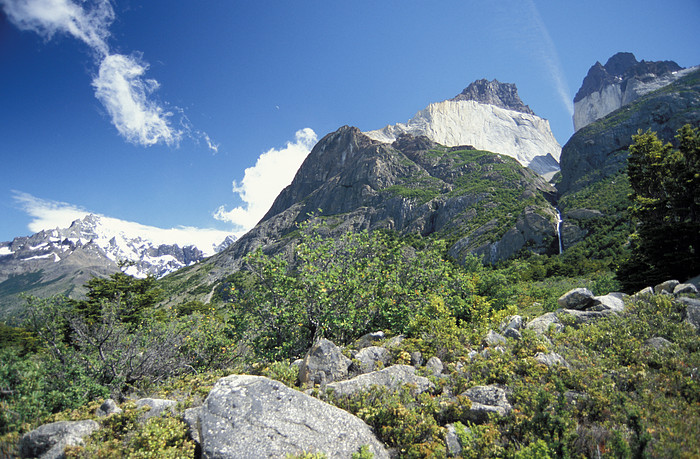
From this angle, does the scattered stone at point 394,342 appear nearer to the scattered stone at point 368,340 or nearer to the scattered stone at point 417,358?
the scattered stone at point 368,340

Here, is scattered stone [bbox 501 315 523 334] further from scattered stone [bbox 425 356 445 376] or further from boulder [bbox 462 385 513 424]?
boulder [bbox 462 385 513 424]

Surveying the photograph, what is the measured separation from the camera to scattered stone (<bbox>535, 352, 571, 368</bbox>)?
652 cm

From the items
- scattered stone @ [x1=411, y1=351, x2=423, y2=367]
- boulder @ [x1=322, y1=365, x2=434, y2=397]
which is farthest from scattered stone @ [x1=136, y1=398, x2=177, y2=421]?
scattered stone @ [x1=411, y1=351, x2=423, y2=367]

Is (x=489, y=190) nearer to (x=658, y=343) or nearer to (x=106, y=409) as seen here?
(x=658, y=343)

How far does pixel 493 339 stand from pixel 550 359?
1.68m

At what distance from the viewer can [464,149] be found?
19300 cm

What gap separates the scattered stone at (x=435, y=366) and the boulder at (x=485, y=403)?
1081 mm

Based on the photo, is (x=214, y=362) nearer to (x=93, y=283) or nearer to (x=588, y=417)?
(x=588, y=417)

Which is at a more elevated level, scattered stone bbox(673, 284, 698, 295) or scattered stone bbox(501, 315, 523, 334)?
scattered stone bbox(673, 284, 698, 295)

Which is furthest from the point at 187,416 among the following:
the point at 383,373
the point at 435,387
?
the point at 435,387

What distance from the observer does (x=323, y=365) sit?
23.7ft

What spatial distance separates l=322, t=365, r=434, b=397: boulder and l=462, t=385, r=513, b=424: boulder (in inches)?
36.4

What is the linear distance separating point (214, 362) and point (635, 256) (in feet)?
67.4

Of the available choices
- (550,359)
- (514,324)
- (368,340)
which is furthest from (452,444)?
(514,324)
